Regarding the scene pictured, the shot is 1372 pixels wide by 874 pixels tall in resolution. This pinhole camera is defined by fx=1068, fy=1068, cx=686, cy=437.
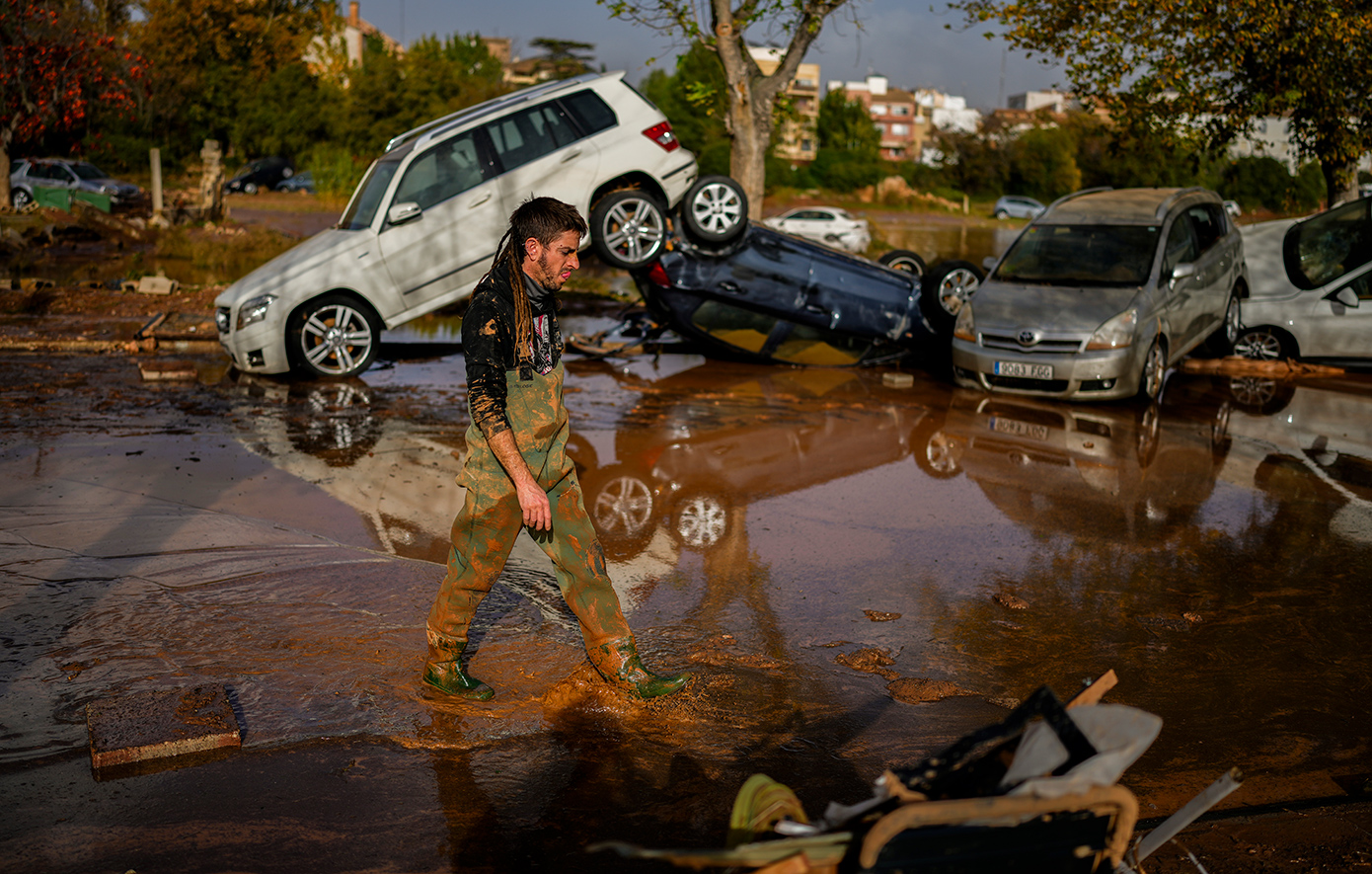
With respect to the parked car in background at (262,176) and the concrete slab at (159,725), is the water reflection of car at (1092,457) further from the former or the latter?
the parked car in background at (262,176)

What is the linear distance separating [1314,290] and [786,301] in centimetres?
620

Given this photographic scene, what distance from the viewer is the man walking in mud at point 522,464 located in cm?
361

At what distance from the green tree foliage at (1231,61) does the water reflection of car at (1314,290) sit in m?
2.75

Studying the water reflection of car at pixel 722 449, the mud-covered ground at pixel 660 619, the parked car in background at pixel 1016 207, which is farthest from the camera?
the parked car in background at pixel 1016 207

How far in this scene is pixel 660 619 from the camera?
4949 millimetres

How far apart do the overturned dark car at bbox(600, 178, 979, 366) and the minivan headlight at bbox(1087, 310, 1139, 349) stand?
223cm

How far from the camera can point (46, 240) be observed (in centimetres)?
2145

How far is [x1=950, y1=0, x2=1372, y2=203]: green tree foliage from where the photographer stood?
1387 centimetres

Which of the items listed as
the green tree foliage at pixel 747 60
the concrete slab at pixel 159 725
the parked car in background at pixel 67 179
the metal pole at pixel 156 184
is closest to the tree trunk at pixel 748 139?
the green tree foliage at pixel 747 60

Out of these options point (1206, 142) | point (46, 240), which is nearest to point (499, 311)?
point (1206, 142)

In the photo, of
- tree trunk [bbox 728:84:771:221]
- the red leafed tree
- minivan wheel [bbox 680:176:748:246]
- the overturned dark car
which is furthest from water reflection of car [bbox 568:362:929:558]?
the red leafed tree

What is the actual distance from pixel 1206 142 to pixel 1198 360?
603 centimetres

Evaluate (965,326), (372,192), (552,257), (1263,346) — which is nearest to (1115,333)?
(965,326)

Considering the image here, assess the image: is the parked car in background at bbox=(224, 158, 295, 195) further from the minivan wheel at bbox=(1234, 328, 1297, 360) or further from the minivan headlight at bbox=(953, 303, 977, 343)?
the minivan wheel at bbox=(1234, 328, 1297, 360)
